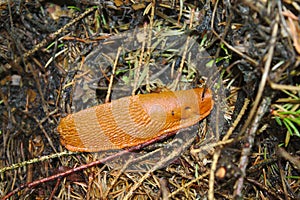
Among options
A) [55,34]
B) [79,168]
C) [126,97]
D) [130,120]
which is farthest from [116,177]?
[55,34]

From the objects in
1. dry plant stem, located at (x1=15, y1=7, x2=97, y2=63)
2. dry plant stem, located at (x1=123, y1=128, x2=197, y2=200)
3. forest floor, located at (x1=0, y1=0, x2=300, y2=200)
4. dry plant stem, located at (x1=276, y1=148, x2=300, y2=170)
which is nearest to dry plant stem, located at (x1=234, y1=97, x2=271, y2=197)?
forest floor, located at (x1=0, y1=0, x2=300, y2=200)

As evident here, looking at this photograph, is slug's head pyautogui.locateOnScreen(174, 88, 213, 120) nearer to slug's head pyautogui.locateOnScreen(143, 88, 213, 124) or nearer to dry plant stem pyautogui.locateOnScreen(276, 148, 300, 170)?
slug's head pyautogui.locateOnScreen(143, 88, 213, 124)

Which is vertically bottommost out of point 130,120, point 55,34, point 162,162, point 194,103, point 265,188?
point 265,188

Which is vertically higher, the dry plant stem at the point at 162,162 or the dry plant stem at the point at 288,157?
the dry plant stem at the point at 288,157

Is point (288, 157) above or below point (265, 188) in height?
above

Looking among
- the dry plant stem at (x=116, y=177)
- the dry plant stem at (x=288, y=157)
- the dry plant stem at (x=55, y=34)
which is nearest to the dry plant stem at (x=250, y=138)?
the dry plant stem at (x=288, y=157)

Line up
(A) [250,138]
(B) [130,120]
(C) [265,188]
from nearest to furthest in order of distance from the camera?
(A) [250,138] → (C) [265,188] → (B) [130,120]

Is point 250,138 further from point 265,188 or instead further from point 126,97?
point 126,97

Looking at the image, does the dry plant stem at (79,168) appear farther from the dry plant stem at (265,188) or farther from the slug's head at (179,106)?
the dry plant stem at (265,188)
